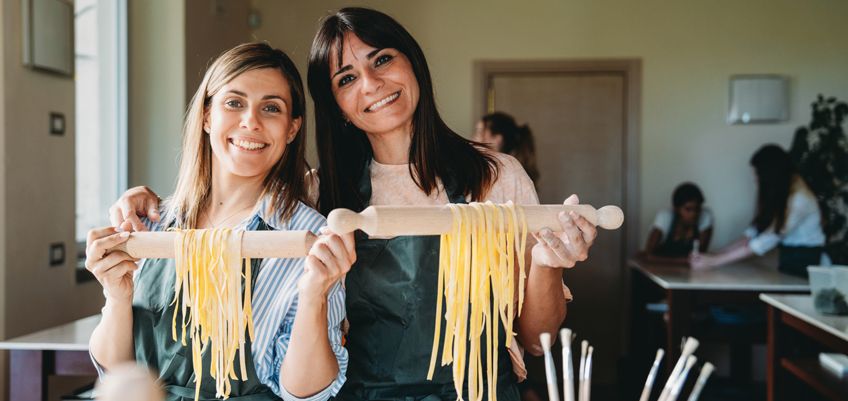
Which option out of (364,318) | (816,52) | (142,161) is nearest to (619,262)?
(816,52)

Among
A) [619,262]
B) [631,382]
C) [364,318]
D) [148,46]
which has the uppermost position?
[148,46]

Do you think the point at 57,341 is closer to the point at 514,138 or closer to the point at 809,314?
the point at 514,138

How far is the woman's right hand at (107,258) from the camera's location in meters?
1.05

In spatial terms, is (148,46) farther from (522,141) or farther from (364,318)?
(364,318)

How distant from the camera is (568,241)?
1.12 meters

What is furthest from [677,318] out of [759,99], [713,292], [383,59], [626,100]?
[383,59]

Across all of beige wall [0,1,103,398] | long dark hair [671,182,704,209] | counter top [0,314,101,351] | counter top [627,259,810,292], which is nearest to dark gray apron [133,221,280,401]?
counter top [0,314,101,351]

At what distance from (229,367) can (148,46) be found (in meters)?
3.15

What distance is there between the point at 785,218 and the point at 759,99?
1.19 m

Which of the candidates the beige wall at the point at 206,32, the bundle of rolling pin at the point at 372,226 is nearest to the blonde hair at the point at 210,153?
the bundle of rolling pin at the point at 372,226

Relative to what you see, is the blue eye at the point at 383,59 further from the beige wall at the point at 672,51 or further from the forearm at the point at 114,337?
the beige wall at the point at 672,51

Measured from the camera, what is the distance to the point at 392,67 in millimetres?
1410

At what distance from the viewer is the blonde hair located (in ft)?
4.41

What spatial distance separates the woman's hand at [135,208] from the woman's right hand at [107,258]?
0.57ft
